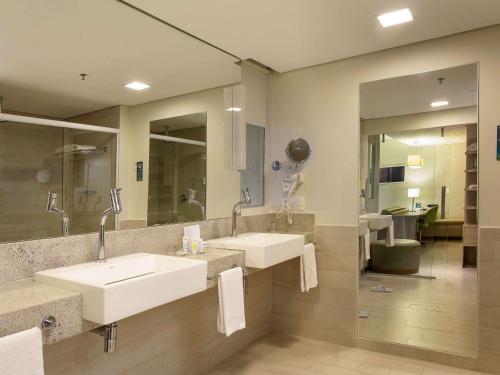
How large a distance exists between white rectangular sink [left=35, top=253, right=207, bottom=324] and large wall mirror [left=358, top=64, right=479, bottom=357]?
5.51ft

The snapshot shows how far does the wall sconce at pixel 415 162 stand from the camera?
2.84 meters

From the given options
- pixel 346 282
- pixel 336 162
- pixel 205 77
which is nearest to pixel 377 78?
pixel 336 162

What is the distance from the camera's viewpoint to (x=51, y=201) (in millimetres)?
1813

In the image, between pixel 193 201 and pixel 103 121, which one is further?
pixel 193 201

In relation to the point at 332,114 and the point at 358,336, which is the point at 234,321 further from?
the point at 332,114

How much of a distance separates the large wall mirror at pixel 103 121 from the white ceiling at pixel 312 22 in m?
0.21

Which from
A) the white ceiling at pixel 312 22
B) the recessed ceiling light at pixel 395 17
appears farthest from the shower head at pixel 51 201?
the recessed ceiling light at pixel 395 17

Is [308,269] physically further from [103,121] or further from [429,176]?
[103,121]

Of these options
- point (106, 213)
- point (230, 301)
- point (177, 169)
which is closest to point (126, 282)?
point (106, 213)

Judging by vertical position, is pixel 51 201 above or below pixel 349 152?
below

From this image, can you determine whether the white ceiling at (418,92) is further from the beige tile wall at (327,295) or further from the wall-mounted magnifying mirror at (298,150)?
the beige tile wall at (327,295)

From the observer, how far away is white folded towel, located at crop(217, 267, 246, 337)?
2.11m

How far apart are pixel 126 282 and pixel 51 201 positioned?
2.25 feet

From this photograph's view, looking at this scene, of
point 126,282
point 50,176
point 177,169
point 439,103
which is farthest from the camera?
point 439,103
